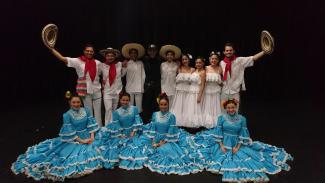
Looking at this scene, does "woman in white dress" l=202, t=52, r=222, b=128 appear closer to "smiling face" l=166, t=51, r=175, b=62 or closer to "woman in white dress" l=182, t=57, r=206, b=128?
"woman in white dress" l=182, t=57, r=206, b=128

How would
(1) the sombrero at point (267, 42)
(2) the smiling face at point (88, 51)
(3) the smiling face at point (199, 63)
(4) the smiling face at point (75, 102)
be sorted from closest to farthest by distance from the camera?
(4) the smiling face at point (75, 102) < (1) the sombrero at point (267, 42) < (2) the smiling face at point (88, 51) < (3) the smiling face at point (199, 63)

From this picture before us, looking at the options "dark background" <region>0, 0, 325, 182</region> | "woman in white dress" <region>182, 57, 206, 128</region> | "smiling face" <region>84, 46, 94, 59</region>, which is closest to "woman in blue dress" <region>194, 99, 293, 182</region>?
"woman in white dress" <region>182, 57, 206, 128</region>

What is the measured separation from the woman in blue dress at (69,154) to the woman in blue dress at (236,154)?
1.37m

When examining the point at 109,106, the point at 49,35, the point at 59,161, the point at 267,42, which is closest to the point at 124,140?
the point at 59,161

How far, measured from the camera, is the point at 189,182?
10.7ft

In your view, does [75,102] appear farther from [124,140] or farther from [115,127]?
[124,140]

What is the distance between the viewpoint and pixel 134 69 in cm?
478

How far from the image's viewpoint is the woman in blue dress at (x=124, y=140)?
3.55 meters

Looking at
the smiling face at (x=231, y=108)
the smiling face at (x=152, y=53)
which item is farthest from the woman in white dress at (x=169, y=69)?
the smiling face at (x=231, y=108)

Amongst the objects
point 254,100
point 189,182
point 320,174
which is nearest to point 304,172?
point 320,174

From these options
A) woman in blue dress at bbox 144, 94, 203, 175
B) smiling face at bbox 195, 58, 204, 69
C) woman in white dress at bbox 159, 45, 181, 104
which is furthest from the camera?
woman in white dress at bbox 159, 45, 181, 104

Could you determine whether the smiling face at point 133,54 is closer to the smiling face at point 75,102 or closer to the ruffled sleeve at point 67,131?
the smiling face at point 75,102

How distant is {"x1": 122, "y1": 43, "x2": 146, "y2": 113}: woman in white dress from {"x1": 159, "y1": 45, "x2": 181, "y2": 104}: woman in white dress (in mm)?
324

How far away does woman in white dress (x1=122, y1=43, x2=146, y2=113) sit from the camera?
15.6 ft
